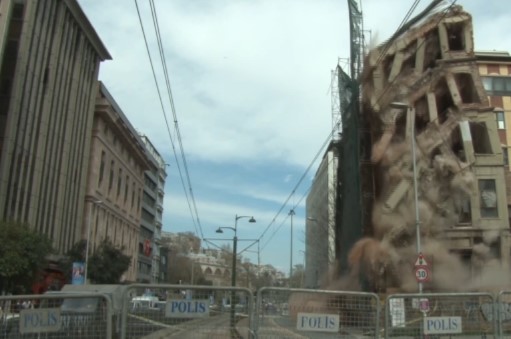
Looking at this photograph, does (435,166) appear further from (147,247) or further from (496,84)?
(147,247)

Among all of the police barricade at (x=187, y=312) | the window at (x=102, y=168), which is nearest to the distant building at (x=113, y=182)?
the window at (x=102, y=168)

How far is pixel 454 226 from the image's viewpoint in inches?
Result: 1539

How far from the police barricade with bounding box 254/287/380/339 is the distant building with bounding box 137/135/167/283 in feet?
285

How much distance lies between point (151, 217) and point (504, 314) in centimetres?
10323

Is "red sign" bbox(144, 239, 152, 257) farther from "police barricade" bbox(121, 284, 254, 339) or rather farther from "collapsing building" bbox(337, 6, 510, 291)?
"police barricade" bbox(121, 284, 254, 339)

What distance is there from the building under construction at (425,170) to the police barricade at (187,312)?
29085 mm

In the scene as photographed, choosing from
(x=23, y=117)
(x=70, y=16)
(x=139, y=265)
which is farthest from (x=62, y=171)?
(x=139, y=265)

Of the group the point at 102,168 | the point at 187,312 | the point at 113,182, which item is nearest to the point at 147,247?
the point at 113,182

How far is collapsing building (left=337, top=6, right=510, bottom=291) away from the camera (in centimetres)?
3744

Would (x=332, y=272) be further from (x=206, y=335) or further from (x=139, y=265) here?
(x=139, y=265)

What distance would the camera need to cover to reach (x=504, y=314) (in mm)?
9102

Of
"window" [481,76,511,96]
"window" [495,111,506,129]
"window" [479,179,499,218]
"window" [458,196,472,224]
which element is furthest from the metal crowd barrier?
"window" [481,76,511,96]

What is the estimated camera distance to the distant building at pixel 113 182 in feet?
211

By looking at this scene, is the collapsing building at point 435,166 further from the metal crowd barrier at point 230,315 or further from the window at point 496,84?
the metal crowd barrier at point 230,315
